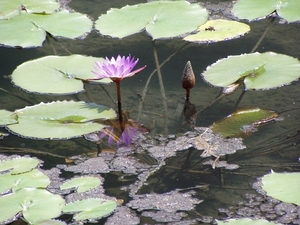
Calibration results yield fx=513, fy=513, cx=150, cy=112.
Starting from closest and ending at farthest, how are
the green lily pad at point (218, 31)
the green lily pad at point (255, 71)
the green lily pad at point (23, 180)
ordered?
the green lily pad at point (23, 180) → the green lily pad at point (255, 71) → the green lily pad at point (218, 31)

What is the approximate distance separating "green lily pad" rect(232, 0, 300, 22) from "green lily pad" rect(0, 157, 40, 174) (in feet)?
6.60

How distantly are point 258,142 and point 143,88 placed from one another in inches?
32.4

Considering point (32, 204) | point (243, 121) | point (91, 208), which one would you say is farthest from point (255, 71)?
point (32, 204)

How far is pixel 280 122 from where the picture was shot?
8.43 feet

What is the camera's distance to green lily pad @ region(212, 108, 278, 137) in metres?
2.49

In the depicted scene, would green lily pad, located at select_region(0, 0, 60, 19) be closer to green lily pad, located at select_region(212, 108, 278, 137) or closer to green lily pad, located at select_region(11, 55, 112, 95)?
green lily pad, located at select_region(11, 55, 112, 95)

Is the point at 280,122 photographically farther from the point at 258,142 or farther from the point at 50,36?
the point at 50,36

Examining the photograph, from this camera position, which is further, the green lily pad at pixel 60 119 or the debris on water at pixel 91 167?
the green lily pad at pixel 60 119

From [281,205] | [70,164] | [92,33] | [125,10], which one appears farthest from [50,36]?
[281,205]

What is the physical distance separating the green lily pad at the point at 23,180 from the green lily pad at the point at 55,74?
2.29ft

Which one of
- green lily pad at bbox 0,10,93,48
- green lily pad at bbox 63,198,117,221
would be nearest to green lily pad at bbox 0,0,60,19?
green lily pad at bbox 0,10,93,48

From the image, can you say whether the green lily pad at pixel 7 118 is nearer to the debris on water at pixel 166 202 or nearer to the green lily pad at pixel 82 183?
the green lily pad at pixel 82 183

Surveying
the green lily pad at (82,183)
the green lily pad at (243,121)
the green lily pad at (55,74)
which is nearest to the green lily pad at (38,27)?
the green lily pad at (55,74)

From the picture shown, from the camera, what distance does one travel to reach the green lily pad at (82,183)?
2.12m
